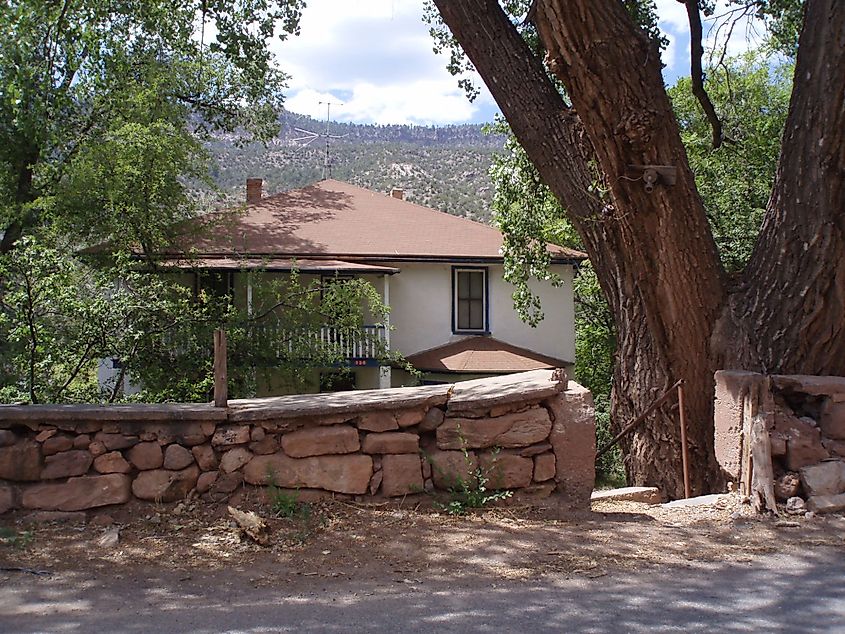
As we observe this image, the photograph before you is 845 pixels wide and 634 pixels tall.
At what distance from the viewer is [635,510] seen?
693 centimetres

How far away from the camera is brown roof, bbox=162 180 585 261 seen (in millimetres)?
20172

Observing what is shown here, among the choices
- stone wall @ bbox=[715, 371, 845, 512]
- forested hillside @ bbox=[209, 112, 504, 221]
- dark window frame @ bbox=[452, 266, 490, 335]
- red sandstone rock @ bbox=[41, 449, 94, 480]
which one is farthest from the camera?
forested hillside @ bbox=[209, 112, 504, 221]

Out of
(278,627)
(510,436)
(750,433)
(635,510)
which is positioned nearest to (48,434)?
(278,627)

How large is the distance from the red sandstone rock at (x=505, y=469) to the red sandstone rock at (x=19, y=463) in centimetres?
313

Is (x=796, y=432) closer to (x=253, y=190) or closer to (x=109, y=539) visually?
(x=109, y=539)

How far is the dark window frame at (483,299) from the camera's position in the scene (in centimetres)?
2166

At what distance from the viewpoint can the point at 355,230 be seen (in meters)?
21.7

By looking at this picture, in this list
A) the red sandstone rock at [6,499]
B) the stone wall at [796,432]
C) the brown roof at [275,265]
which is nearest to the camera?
the red sandstone rock at [6,499]

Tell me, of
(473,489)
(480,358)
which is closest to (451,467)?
(473,489)

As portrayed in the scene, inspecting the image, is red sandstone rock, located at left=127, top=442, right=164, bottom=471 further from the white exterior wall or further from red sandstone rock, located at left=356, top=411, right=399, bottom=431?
the white exterior wall

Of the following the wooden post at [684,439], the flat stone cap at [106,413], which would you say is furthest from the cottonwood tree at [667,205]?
the flat stone cap at [106,413]

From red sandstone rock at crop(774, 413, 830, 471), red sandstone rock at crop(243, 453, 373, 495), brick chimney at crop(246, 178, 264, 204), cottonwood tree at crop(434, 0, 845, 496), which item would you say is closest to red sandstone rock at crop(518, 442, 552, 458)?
red sandstone rock at crop(243, 453, 373, 495)

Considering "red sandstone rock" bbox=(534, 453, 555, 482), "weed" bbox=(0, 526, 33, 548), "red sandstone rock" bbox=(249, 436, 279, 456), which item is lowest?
"weed" bbox=(0, 526, 33, 548)

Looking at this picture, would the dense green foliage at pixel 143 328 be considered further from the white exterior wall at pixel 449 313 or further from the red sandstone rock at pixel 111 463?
the white exterior wall at pixel 449 313
